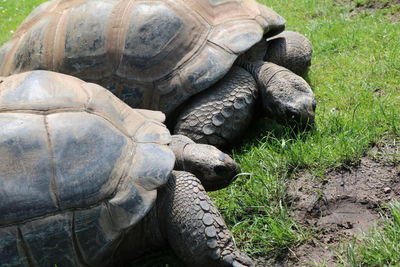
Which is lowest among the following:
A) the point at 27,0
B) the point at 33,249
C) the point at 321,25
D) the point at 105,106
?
the point at 27,0

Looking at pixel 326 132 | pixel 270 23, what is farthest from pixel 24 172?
pixel 270 23

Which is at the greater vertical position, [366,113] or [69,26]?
[69,26]

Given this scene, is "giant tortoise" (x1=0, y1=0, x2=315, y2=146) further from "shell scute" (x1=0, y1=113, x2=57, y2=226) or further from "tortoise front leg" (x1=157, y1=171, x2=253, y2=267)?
"shell scute" (x1=0, y1=113, x2=57, y2=226)

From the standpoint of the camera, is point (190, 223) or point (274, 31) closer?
point (190, 223)

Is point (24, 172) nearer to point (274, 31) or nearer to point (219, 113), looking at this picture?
point (219, 113)

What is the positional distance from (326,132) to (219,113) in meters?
0.81

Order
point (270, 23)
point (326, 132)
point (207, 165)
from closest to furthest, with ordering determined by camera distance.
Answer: point (207, 165) → point (326, 132) → point (270, 23)

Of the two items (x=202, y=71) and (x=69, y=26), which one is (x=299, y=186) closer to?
(x=202, y=71)

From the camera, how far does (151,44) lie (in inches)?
163

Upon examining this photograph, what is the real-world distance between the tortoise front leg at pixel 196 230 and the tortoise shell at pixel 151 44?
1.37 m

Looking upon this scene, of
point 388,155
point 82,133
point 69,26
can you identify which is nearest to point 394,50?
point 388,155

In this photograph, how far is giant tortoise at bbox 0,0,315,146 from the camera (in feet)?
13.3

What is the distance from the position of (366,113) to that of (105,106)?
2.08 metres

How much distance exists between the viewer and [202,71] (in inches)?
161
